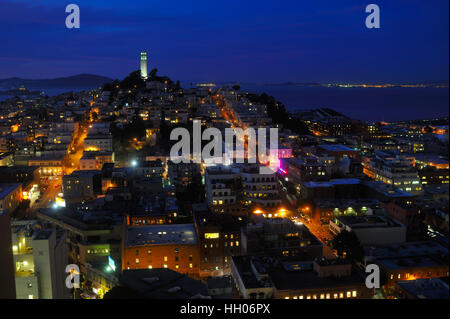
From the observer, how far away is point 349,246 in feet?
22.3

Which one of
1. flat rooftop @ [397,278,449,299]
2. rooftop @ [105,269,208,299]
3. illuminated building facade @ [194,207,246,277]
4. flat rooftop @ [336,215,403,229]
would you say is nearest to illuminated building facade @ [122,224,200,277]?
illuminated building facade @ [194,207,246,277]

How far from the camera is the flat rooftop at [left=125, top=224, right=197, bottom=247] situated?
6762 millimetres

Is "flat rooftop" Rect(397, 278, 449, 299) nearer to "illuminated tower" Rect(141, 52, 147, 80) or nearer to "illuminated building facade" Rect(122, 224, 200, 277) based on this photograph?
"illuminated building facade" Rect(122, 224, 200, 277)

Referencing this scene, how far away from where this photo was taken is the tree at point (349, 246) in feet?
21.9

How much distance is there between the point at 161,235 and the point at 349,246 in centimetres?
298

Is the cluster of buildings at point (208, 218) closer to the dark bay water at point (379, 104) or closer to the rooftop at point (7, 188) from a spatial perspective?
the rooftop at point (7, 188)

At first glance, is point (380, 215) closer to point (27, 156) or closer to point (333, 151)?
point (333, 151)

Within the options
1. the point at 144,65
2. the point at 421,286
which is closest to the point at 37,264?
the point at 421,286

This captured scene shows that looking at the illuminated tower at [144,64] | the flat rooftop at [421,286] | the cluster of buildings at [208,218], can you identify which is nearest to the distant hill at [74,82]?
the illuminated tower at [144,64]

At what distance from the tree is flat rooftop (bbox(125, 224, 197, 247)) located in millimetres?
2278

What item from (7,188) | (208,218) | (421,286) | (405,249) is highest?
(7,188)

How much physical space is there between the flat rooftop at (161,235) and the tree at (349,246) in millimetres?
2278

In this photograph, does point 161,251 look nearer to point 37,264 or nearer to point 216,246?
point 216,246
